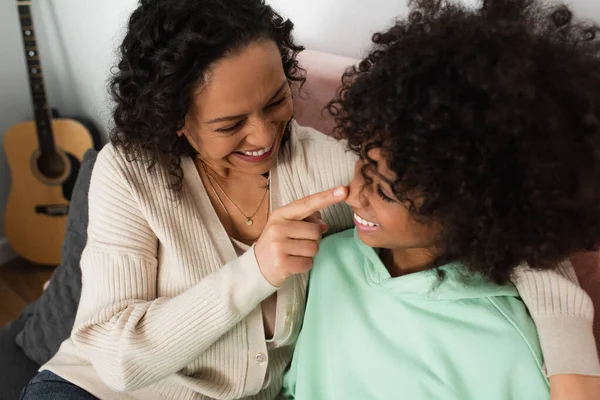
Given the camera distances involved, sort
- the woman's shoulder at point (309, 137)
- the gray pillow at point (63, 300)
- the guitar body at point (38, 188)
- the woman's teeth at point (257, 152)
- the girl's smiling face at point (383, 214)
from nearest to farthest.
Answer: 1. the girl's smiling face at point (383, 214)
2. the woman's teeth at point (257, 152)
3. the woman's shoulder at point (309, 137)
4. the gray pillow at point (63, 300)
5. the guitar body at point (38, 188)

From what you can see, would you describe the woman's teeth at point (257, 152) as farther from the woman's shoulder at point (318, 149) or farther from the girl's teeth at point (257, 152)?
the woman's shoulder at point (318, 149)

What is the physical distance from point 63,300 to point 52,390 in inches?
14.4

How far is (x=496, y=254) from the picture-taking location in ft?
2.44

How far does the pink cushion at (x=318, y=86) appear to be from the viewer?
1.20 meters

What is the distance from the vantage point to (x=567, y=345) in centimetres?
78

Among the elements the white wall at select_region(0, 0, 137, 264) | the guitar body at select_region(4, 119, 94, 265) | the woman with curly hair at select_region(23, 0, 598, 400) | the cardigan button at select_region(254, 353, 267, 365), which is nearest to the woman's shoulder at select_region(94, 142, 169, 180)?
the woman with curly hair at select_region(23, 0, 598, 400)

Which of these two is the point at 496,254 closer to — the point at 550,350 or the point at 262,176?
the point at 550,350

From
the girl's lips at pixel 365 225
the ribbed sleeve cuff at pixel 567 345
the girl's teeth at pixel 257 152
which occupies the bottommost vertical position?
the ribbed sleeve cuff at pixel 567 345

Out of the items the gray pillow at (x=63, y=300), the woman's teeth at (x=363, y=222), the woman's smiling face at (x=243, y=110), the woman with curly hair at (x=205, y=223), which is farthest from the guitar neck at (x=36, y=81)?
the woman's teeth at (x=363, y=222)

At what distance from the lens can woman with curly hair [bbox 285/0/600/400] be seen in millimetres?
646

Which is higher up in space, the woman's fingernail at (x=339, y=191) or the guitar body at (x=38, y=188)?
the woman's fingernail at (x=339, y=191)

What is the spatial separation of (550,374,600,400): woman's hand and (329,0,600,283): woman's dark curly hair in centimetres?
16

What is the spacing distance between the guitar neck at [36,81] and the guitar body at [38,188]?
31 millimetres

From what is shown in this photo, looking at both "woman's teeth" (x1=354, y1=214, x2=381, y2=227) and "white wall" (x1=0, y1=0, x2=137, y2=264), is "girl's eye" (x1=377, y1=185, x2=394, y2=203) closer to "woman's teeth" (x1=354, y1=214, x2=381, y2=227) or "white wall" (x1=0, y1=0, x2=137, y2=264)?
"woman's teeth" (x1=354, y1=214, x2=381, y2=227)
